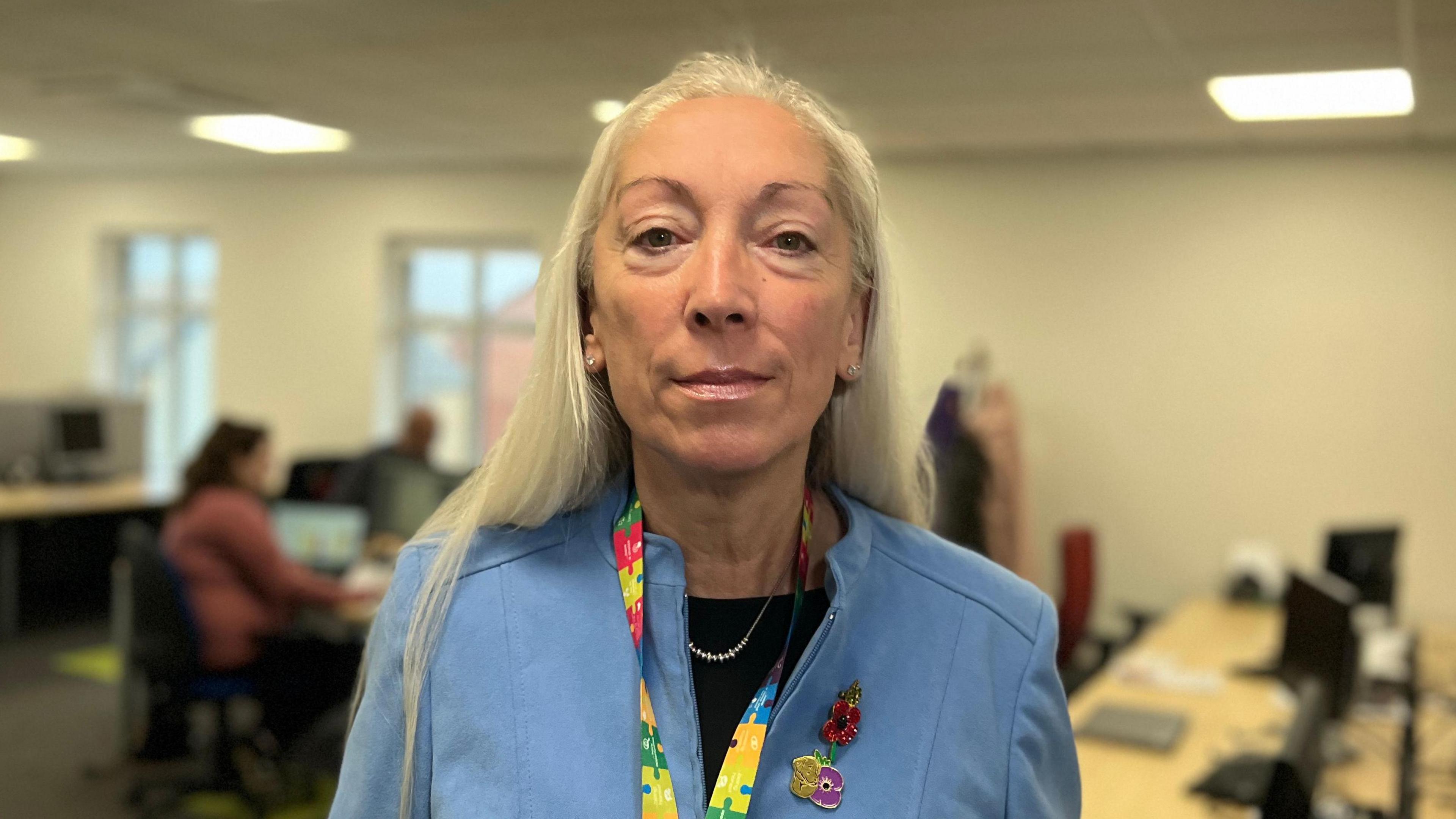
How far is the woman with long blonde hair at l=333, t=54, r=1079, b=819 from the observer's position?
0.98 m

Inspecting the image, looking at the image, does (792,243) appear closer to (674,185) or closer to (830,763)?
(674,185)

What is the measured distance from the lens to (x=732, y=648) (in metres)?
1.08

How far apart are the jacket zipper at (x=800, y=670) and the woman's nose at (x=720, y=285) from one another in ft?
0.93

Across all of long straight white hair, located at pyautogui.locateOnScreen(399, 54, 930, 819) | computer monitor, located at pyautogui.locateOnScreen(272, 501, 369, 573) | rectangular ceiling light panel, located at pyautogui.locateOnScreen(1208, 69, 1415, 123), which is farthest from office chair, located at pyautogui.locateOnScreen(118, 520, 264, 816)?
rectangular ceiling light panel, located at pyautogui.locateOnScreen(1208, 69, 1415, 123)

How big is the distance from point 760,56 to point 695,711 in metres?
1.88

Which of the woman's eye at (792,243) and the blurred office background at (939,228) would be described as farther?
the blurred office background at (939,228)

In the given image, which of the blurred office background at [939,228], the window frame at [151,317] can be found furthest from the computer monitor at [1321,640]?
the window frame at [151,317]

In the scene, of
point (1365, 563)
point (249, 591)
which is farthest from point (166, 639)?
point (1365, 563)

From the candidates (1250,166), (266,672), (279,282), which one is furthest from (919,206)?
(279,282)

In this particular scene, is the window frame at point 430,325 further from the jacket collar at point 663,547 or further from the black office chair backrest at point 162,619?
the jacket collar at point 663,547

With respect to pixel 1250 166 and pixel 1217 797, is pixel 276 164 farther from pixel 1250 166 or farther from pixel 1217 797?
pixel 1217 797

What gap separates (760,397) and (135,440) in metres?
7.75

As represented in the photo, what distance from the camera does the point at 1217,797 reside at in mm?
2660

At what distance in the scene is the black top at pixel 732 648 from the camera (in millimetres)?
1043
